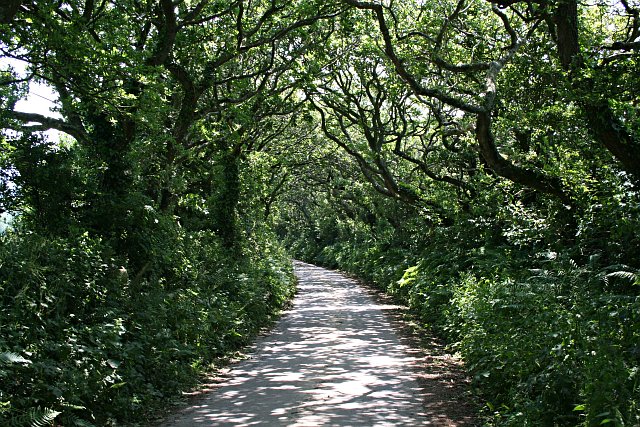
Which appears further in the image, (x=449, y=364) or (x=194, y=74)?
(x=194, y=74)

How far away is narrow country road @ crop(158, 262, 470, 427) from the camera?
265 inches

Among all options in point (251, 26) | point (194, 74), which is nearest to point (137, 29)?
point (194, 74)

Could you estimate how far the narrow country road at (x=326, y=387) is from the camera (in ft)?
22.1

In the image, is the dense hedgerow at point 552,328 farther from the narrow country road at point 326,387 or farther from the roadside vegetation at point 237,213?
the narrow country road at point 326,387

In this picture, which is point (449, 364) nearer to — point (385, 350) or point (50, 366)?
point (385, 350)

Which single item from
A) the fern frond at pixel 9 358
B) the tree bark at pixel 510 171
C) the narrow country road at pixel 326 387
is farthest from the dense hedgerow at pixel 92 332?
the tree bark at pixel 510 171

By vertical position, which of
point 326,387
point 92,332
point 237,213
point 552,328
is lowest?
point 326,387

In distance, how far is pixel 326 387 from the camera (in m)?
8.25

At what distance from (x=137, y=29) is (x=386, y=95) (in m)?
9.86

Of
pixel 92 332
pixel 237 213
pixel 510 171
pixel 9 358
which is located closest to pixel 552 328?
pixel 510 171

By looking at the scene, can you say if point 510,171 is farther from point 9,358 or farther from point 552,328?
point 9,358

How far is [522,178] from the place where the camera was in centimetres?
965

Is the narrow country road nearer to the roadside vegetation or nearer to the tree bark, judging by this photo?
the roadside vegetation

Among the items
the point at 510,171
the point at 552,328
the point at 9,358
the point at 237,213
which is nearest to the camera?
the point at 9,358
